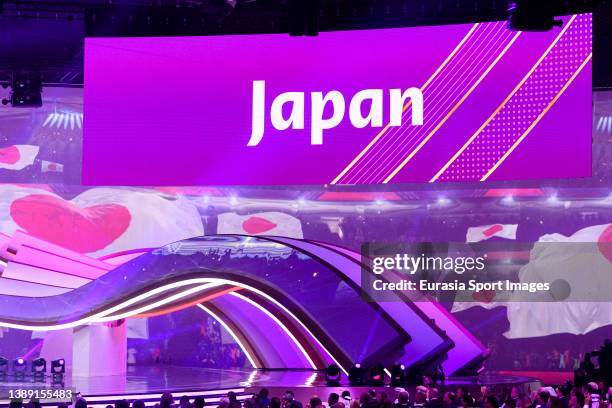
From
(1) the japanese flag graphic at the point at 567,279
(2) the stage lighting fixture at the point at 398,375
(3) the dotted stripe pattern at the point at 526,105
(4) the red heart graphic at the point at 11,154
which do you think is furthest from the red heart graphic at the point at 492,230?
(4) the red heart graphic at the point at 11,154

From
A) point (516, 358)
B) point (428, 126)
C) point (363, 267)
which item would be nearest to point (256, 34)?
point (428, 126)

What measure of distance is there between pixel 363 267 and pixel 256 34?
4.32 metres

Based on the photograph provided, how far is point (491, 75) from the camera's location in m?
14.9

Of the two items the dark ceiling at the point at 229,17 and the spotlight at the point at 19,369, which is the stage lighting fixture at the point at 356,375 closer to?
the spotlight at the point at 19,369

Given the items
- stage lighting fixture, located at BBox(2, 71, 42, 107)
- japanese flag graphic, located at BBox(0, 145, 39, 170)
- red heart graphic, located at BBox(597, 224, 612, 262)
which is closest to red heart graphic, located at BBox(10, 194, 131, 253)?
japanese flag graphic, located at BBox(0, 145, 39, 170)

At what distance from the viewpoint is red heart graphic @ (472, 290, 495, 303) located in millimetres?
18375

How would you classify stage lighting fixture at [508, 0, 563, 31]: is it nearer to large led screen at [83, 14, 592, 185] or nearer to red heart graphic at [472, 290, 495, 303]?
large led screen at [83, 14, 592, 185]

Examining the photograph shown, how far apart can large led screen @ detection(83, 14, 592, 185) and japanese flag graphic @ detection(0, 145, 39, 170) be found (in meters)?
3.98

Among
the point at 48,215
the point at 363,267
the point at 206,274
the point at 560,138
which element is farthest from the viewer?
the point at 48,215

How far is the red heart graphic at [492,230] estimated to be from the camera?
18.4 meters

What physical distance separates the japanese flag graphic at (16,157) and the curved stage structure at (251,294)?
3.45 m

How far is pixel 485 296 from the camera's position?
18438mm

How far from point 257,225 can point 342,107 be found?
445 centimetres

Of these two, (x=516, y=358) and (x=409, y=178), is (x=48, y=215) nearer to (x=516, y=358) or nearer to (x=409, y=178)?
(x=409, y=178)
